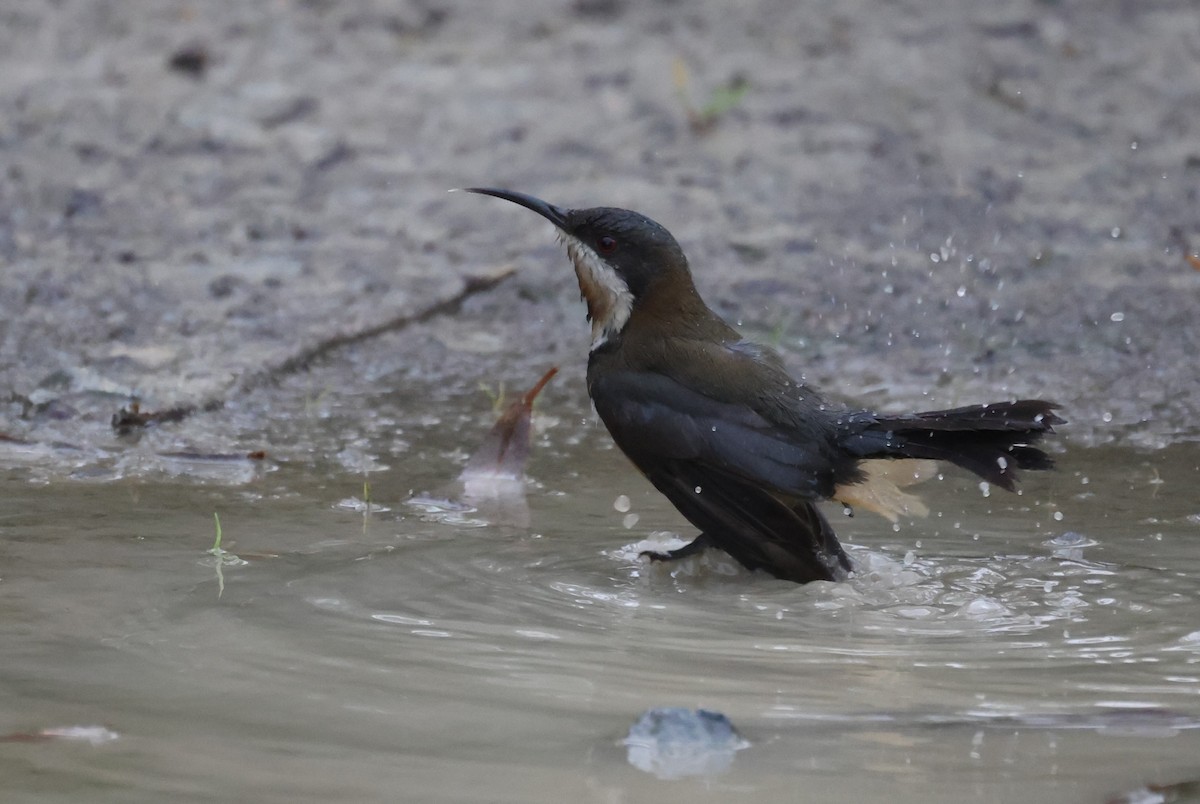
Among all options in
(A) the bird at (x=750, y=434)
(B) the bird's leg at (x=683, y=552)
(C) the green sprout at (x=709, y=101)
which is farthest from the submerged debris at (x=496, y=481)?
(C) the green sprout at (x=709, y=101)

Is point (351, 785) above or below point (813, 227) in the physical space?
below

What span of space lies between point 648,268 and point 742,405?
554 mm

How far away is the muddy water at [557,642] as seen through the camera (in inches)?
102

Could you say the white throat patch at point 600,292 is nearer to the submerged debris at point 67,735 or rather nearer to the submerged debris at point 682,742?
the submerged debris at point 682,742

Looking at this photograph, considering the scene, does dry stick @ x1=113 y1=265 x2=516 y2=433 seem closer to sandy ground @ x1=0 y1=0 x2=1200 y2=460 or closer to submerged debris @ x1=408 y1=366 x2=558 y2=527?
sandy ground @ x1=0 y1=0 x2=1200 y2=460

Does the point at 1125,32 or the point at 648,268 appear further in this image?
the point at 1125,32

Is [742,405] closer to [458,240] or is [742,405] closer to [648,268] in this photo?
[648,268]

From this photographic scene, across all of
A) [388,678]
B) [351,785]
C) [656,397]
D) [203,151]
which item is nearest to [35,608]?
[388,678]

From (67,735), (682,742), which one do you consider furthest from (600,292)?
(67,735)

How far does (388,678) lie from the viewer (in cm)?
305

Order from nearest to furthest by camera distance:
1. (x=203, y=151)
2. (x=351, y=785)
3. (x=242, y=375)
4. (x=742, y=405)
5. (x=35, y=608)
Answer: (x=351, y=785), (x=35, y=608), (x=742, y=405), (x=242, y=375), (x=203, y=151)

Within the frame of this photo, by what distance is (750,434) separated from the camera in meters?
4.22

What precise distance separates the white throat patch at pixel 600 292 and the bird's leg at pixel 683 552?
0.70m

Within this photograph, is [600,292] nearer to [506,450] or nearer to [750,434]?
[506,450]
